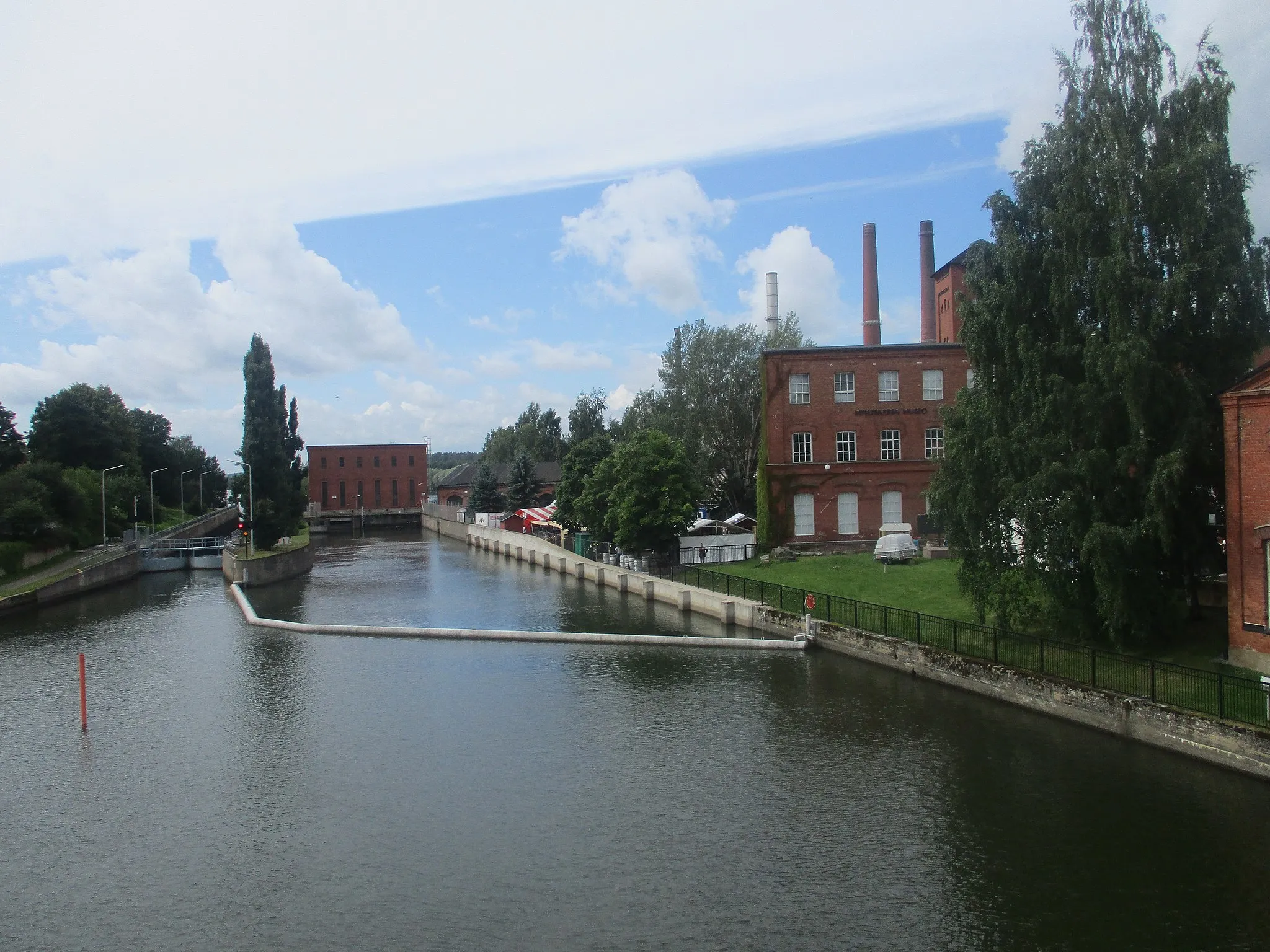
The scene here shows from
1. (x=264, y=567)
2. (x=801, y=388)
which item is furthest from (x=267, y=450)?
(x=801, y=388)

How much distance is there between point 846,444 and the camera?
158ft

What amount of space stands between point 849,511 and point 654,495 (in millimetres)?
10017

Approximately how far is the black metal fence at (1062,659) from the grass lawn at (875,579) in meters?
1.35

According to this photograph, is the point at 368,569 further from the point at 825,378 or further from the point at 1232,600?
the point at 1232,600

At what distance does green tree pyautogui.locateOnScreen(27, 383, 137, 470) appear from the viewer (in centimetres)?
7800

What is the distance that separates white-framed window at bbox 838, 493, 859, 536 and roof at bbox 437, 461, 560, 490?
2426 inches

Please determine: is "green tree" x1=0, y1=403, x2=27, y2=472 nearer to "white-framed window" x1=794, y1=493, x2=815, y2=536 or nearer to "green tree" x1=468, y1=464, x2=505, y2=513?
"green tree" x1=468, y1=464, x2=505, y2=513

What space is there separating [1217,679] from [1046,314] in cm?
985

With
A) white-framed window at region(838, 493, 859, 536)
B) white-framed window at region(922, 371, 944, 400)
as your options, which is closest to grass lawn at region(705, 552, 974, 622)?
white-framed window at region(838, 493, 859, 536)

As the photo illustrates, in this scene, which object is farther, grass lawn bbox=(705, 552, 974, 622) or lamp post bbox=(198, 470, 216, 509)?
lamp post bbox=(198, 470, 216, 509)

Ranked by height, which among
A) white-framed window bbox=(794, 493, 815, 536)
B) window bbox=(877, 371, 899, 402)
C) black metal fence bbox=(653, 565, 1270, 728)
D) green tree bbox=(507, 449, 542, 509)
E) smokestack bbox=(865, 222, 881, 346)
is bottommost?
black metal fence bbox=(653, 565, 1270, 728)

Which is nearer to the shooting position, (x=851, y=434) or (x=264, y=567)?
(x=851, y=434)

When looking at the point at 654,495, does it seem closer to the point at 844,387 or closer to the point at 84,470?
the point at 844,387

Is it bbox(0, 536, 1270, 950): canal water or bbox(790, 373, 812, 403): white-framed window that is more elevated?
bbox(790, 373, 812, 403): white-framed window
